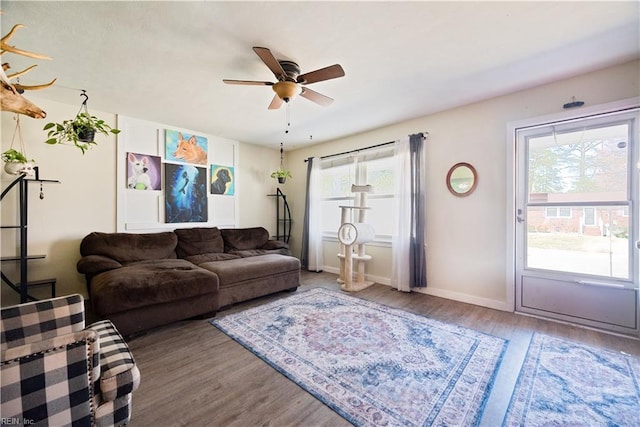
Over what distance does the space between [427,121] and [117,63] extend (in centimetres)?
366

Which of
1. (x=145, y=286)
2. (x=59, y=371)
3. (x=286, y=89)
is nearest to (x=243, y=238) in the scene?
(x=145, y=286)

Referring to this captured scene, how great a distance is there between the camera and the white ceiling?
1.80m

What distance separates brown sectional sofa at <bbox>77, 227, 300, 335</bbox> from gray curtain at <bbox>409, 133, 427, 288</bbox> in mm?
1689

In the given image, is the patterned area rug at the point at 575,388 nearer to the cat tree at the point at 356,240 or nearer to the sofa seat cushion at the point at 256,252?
the cat tree at the point at 356,240

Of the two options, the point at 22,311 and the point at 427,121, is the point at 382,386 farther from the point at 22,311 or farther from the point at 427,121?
the point at 427,121

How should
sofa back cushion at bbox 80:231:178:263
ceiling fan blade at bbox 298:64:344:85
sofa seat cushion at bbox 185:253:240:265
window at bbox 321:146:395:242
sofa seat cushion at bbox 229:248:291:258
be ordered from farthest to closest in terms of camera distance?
1. window at bbox 321:146:395:242
2. sofa seat cushion at bbox 229:248:291:258
3. sofa seat cushion at bbox 185:253:240:265
4. sofa back cushion at bbox 80:231:178:263
5. ceiling fan blade at bbox 298:64:344:85

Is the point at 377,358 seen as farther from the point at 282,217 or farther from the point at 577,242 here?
the point at 282,217

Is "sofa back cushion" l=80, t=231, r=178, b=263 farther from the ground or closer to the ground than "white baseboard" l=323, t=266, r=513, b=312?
farther from the ground

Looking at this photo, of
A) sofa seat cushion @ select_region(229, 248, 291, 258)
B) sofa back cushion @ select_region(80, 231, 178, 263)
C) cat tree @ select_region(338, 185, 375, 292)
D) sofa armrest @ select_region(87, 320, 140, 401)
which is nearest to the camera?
sofa armrest @ select_region(87, 320, 140, 401)

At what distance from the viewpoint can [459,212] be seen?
344cm

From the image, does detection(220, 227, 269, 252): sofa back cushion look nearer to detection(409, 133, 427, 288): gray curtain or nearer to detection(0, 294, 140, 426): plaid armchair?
detection(409, 133, 427, 288): gray curtain

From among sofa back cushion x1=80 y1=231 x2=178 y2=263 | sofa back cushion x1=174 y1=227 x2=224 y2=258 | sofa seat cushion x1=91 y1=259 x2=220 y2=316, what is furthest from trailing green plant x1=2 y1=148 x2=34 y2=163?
sofa back cushion x1=174 y1=227 x2=224 y2=258

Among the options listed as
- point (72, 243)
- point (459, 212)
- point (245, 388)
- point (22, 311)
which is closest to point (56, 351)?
point (22, 311)

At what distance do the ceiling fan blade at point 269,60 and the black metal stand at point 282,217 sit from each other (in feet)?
11.8
